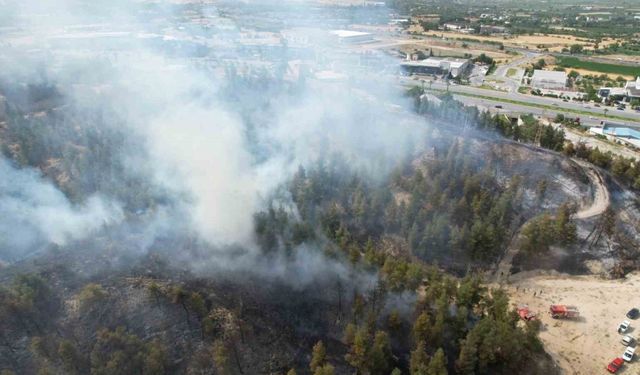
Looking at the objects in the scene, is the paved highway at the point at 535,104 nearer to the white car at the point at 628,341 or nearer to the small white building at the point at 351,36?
the small white building at the point at 351,36

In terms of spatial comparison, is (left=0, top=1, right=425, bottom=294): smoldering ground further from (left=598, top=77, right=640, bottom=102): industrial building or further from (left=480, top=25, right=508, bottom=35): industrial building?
(left=480, top=25, right=508, bottom=35): industrial building

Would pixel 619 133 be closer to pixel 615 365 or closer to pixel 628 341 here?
pixel 628 341

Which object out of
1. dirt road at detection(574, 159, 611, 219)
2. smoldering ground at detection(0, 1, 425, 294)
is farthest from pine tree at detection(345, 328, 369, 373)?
dirt road at detection(574, 159, 611, 219)

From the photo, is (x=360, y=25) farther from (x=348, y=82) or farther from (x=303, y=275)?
(x=303, y=275)

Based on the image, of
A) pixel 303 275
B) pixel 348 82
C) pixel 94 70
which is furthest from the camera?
pixel 348 82

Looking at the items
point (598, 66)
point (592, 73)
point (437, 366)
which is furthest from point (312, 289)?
point (598, 66)

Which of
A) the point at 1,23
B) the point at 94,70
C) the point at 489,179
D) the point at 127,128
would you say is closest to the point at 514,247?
the point at 489,179
